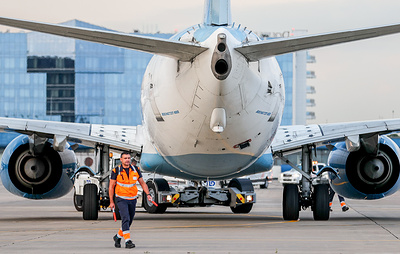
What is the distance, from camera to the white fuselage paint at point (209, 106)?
53.5 ft

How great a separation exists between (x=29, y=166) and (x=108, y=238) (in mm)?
8210

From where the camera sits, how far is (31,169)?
77.5ft

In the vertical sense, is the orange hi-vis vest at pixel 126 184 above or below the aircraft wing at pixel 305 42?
below

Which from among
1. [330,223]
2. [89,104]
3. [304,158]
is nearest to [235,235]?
[330,223]

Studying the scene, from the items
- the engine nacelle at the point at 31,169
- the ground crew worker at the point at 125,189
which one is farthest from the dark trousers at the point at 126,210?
the engine nacelle at the point at 31,169

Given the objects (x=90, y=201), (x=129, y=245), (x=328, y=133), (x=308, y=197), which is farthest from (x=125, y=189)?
(x=328, y=133)

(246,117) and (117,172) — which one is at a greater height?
(246,117)

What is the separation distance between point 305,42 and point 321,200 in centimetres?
733

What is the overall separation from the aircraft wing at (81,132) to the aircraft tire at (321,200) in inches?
213

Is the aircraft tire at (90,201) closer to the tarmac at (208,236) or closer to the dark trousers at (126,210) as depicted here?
the tarmac at (208,236)

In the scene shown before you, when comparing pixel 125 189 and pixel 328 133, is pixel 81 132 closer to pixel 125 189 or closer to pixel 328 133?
pixel 328 133

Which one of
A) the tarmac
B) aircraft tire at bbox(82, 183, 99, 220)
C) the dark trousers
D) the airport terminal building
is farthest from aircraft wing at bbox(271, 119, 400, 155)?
the airport terminal building

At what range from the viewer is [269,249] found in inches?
541

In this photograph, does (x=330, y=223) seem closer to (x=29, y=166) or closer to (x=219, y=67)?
(x=219, y=67)
